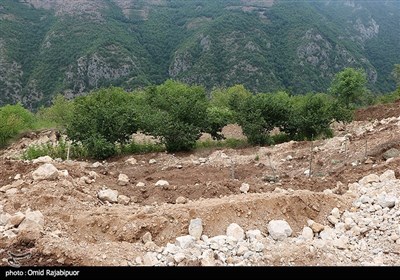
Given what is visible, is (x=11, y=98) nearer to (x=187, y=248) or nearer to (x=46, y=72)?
(x=46, y=72)

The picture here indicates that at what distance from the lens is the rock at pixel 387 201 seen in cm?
707

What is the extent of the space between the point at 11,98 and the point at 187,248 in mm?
93344

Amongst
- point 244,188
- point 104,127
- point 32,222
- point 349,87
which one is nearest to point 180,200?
point 244,188

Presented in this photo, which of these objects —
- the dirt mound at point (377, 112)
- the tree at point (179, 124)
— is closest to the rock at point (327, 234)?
the tree at point (179, 124)

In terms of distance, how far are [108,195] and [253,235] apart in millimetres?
3499

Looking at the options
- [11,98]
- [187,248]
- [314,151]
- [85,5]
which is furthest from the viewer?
[85,5]

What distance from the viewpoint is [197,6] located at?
153125 millimetres

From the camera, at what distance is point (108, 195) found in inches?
334

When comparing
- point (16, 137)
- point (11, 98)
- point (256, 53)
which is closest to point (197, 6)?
point (256, 53)

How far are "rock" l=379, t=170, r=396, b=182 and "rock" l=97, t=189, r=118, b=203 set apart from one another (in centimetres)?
568

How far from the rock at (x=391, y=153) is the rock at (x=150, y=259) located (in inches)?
311

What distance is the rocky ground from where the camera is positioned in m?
5.84

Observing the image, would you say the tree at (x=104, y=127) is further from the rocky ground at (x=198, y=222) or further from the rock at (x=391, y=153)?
the rock at (x=391, y=153)

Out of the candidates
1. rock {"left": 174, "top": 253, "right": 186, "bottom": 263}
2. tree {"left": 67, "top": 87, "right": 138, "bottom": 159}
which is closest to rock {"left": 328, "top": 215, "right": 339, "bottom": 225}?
rock {"left": 174, "top": 253, "right": 186, "bottom": 263}
